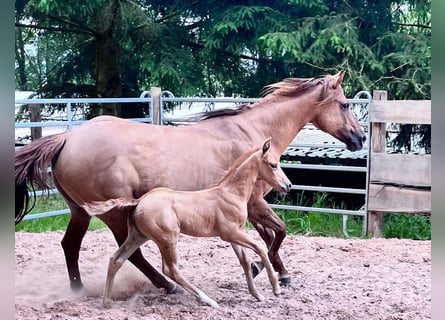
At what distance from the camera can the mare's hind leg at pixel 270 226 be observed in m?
3.29

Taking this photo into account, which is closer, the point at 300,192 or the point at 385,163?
the point at 385,163

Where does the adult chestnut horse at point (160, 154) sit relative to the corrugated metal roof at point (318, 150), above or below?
above

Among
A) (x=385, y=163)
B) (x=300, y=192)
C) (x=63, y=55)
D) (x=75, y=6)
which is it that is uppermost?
(x=75, y=6)

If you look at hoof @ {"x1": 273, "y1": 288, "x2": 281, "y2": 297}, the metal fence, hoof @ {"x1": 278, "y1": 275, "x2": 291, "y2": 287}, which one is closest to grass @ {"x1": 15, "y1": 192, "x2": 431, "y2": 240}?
the metal fence

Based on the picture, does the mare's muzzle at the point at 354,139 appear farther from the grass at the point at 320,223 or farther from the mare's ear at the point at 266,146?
the grass at the point at 320,223

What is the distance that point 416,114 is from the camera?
5062mm

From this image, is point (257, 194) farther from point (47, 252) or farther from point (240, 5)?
point (240, 5)

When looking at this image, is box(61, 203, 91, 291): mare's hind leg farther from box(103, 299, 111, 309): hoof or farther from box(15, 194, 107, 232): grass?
box(15, 194, 107, 232): grass

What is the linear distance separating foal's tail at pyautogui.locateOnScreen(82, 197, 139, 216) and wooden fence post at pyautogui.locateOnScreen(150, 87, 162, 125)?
334 cm

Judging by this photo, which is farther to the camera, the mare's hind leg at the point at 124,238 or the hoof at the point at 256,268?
the hoof at the point at 256,268

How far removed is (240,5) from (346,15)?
1.08m

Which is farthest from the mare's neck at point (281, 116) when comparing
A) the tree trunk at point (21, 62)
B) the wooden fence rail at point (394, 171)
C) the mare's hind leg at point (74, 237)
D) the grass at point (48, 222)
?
the tree trunk at point (21, 62)

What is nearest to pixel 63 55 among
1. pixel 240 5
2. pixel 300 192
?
pixel 240 5

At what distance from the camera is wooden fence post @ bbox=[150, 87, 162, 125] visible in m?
5.99
